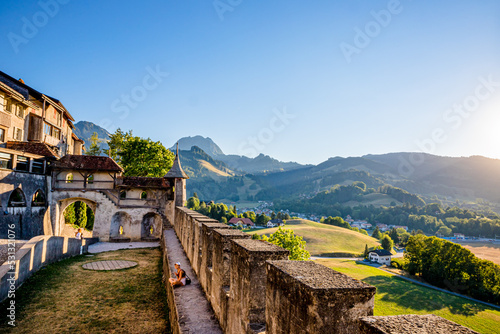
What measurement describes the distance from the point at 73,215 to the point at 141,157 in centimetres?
900

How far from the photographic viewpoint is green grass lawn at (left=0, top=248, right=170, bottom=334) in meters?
7.60

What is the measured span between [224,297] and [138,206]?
23060 mm

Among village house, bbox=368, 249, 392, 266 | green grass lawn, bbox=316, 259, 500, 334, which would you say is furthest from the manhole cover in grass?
village house, bbox=368, 249, 392, 266

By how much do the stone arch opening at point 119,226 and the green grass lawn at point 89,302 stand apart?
11.8 m

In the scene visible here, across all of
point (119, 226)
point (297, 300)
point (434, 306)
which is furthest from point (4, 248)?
point (434, 306)

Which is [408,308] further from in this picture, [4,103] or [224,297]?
[4,103]

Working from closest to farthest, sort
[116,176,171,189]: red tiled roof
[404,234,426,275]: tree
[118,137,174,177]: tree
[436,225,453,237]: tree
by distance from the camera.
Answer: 1. [116,176,171,189]: red tiled roof
2. [118,137,174,177]: tree
3. [404,234,426,275]: tree
4. [436,225,453,237]: tree

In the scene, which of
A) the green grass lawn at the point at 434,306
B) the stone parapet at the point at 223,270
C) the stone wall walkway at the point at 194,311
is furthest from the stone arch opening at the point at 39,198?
the green grass lawn at the point at 434,306

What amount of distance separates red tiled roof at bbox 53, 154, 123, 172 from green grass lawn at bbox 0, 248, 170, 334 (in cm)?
1249

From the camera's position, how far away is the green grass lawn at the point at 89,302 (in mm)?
7602

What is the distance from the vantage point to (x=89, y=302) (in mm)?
9273

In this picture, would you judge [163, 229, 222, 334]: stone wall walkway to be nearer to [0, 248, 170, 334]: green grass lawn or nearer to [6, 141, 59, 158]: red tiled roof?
[0, 248, 170, 334]: green grass lawn

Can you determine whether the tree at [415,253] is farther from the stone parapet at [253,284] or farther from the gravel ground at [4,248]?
A: the stone parapet at [253,284]

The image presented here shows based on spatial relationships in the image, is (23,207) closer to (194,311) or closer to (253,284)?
(194,311)
